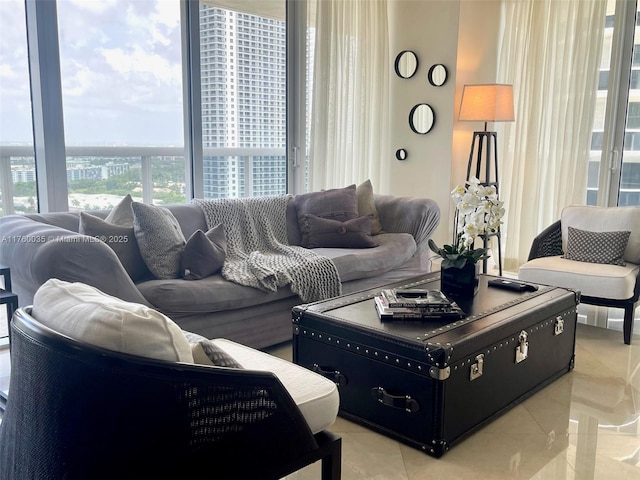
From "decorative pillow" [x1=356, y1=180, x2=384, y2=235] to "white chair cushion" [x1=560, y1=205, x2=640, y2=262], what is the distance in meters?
1.26

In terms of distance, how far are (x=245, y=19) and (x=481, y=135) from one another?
2.12m

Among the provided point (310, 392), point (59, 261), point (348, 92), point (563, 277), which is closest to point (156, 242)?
point (59, 261)

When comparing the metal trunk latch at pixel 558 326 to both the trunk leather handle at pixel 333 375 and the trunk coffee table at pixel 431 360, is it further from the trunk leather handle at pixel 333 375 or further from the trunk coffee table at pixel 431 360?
the trunk leather handle at pixel 333 375

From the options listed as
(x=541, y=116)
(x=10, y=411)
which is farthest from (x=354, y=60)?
(x=10, y=411)

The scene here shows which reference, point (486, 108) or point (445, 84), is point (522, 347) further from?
point (445, 84)

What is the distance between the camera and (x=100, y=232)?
296cm

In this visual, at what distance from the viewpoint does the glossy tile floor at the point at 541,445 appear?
2.11 meters

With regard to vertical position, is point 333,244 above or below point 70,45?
below

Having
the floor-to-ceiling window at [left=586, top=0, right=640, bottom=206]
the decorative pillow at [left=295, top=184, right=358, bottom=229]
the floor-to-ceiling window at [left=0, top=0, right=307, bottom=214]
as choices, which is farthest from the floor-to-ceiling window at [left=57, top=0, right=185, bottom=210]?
the floor-to-ceiling window at [left=586, top=0, right=640, bottom=206]

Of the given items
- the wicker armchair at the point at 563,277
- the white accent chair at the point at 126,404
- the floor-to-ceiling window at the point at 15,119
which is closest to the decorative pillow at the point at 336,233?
the wicker armchair at the point at 563,277

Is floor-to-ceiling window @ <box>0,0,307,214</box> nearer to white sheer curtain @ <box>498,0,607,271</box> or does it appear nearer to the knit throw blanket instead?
the knit throw blanket

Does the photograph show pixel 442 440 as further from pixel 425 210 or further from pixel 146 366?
pixel 425 210

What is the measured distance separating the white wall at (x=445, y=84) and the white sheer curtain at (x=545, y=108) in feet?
0.77

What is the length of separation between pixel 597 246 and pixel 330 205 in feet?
5.63
